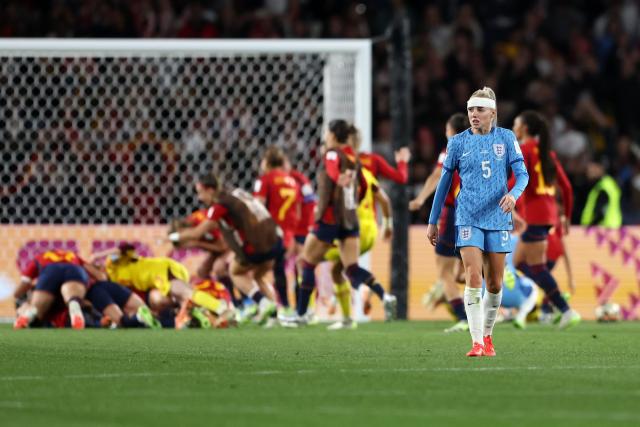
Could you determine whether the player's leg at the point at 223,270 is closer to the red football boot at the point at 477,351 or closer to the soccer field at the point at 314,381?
the soccer field at the point at 314,381

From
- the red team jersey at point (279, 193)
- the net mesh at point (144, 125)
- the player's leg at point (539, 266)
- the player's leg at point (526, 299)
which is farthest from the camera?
the net mesh at point (144, 125)

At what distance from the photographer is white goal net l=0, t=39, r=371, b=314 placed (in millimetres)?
17125

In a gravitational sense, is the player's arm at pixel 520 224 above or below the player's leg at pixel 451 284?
above

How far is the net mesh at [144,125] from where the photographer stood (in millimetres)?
17516

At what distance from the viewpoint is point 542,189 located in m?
14.5

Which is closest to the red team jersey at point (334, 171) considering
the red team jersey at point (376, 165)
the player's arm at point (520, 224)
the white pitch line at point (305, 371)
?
the red team jersey at point (376, 165)

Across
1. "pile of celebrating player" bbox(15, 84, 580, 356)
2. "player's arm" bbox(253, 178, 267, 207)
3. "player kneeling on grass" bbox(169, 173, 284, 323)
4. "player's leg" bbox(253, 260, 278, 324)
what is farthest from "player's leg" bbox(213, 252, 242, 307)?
"player kneeling on grass" bbox(169, 173, 284, 323)

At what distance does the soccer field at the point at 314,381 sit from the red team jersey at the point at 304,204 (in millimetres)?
4800

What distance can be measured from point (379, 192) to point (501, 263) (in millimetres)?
5692

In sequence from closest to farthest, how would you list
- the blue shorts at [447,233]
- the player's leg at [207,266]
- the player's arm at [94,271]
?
1. the blue shorts at [447,233]
2. the player's arm at [94,271]
3. the player's leg at [207,266]

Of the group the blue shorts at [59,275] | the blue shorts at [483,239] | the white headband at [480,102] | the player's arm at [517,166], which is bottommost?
the blue shorts at [59,275]

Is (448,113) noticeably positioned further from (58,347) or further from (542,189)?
(58,347)

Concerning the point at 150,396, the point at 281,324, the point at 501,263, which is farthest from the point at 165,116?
the point at 150,396

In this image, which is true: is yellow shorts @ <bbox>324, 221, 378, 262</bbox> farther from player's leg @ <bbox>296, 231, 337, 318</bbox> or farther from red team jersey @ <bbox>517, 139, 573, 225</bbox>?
red team jersey @ <bbox>517, 139, 573, 225</bbox>
